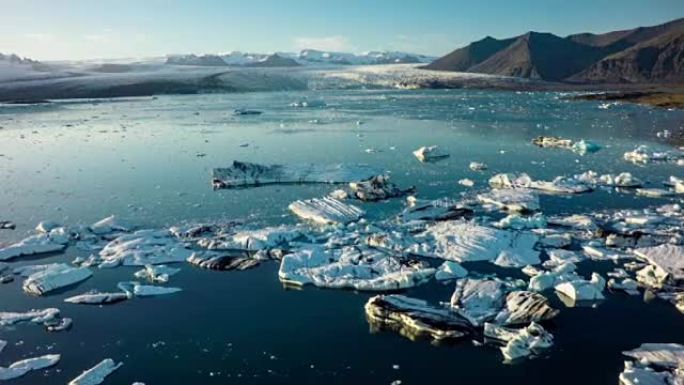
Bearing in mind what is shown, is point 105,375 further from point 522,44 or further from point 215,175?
point 522,44

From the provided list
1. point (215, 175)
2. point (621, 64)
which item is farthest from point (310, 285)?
point (621, 64)

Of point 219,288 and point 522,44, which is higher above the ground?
point 522,44

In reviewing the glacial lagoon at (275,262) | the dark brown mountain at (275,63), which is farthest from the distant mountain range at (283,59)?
the glacial lagoon at (275,262)

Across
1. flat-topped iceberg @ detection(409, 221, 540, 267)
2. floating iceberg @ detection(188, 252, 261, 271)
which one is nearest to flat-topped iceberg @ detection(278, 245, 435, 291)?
floating iceberg @ detection(188, 252, 261, 271)

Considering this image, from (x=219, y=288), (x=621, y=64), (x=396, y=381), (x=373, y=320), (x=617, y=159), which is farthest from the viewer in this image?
(x=621, y=64)

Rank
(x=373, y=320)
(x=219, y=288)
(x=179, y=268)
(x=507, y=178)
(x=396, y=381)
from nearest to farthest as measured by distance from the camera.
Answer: (x=396, y=381) < (x=373, y=320) < (x=219, y=288) < (x=179, y=268) < (x=507, y=178)

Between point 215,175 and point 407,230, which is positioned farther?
point 215,175

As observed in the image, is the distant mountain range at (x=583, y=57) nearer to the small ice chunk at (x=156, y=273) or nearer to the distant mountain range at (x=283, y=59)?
the distant mountain range at (x=283, y=59)
